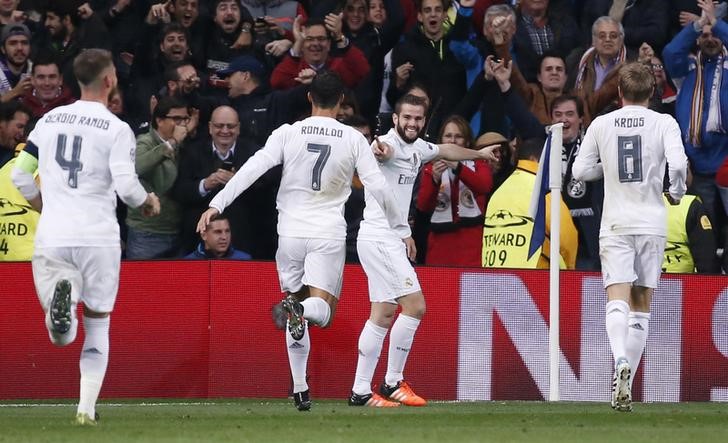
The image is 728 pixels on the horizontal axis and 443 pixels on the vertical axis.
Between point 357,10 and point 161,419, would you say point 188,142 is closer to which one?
point 357,10

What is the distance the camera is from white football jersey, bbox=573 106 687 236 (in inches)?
448

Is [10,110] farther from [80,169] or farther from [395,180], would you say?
[80,169]

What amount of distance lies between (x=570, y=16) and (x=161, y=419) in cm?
802

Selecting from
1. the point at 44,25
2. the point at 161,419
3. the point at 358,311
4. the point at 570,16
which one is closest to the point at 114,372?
the point at 358,311

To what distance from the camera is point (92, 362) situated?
380 inches

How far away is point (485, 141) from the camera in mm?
14539

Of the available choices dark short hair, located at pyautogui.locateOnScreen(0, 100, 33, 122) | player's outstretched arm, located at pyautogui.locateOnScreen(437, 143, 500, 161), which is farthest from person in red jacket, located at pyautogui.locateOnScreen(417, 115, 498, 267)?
dark short hair, located at pyautogui.locateOnScreen(0, 100, 33, 122)

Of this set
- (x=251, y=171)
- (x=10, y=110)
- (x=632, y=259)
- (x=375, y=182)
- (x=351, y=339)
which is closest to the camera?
(x=251, y=171)

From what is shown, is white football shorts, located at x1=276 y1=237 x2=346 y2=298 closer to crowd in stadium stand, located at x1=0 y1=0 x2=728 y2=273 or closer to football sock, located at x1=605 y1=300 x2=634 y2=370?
football sock, located at x1=605 y1=300 x2=634 y2=370

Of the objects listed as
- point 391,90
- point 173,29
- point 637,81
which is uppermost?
point 173,29

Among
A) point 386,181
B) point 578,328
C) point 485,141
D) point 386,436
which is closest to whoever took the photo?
point 386,436

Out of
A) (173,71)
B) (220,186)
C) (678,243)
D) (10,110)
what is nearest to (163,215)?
(220,186)

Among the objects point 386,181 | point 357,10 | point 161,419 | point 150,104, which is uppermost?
point 357,10

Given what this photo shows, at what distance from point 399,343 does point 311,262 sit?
3.77 ft
